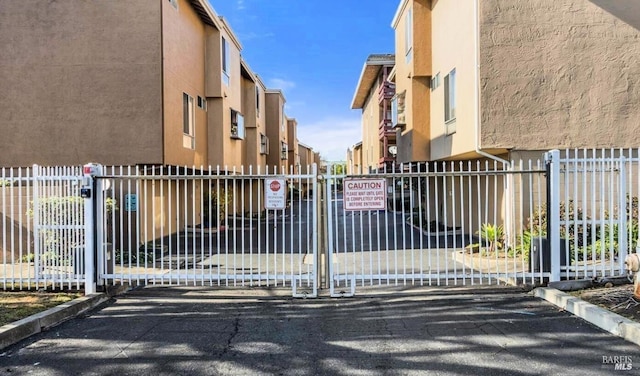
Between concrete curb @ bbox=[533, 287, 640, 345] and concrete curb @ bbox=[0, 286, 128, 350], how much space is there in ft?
22.0

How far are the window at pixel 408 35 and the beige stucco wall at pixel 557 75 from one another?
5314 millimetres

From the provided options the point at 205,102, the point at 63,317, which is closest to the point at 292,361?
the point at 63,317

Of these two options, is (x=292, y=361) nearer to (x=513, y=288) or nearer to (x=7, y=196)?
(x=513, y=288)

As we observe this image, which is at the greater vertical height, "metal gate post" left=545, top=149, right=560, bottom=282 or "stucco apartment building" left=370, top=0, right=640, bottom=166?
"stucco apartment building" left=370, top=0, right=640, bottom=166

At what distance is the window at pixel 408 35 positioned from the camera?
54.7 ft

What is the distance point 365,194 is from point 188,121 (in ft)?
35.3

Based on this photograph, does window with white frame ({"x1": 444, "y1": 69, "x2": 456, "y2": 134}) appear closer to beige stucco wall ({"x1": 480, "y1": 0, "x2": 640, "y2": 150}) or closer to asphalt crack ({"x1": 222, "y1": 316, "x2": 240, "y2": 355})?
beige stucco wall ({"x1": 480, "y1": 0, "x2": 640, "y2": 150})

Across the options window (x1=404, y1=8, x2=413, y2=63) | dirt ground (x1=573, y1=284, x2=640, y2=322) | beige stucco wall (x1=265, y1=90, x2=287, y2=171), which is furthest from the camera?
beige stucco wall (x1=265, y1=90, x2=287, y2=171)

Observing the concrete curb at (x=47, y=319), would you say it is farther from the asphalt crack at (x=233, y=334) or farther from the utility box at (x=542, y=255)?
the utility box at (x=542, y=255)

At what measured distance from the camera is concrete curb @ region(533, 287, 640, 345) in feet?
17.3

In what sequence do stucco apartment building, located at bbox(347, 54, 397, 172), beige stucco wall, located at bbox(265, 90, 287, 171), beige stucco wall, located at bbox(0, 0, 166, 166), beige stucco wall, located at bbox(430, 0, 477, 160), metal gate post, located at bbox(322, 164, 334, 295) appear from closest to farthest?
metal gate post, located at bbox(322, 164, 334, 295), beige stucco wall, located at bbox(430, 0, 477, 160), beige stucco wall, located at bbox(0, 0, 166, 166), stucco apartment building, located at bbox(347, 54, 397, 172), beige stucco wall, located at bbox(265, 90, 287, 171)

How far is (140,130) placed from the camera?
1322 centimetres

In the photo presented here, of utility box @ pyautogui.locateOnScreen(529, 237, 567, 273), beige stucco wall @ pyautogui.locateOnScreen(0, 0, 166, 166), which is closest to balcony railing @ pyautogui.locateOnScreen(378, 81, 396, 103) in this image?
beige stucco wall @ pyautogui.locateOnScreen(0, 0, 166, 166)

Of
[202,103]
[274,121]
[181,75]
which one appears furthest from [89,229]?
[274,121]
